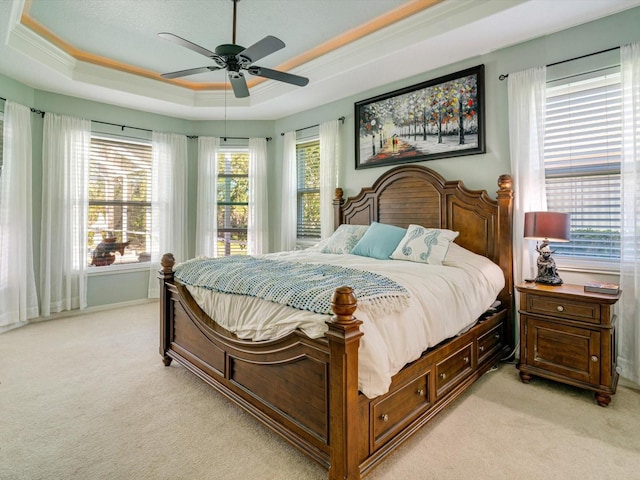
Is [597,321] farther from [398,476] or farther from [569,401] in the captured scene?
[398,476]

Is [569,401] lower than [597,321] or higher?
lower

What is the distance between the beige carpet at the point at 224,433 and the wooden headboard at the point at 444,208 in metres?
1.01

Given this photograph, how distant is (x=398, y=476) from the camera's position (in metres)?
1.62

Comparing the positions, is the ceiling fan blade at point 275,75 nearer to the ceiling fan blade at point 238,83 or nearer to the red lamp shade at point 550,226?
the ceiling fan blade at point 238,83

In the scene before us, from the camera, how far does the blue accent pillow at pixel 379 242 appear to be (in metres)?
3.15

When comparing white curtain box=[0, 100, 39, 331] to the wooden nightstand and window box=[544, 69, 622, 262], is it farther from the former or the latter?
window box=[544, 69, 622, 262]

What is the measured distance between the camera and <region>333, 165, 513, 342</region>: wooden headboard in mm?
2968

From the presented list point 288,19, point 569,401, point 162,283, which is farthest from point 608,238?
point 162,283

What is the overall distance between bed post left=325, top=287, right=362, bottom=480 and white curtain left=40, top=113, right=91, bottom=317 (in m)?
4.15

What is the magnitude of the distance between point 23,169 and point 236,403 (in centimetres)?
373

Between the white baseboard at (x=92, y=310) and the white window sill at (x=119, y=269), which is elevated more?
the white window sill at (x=119, y=269)

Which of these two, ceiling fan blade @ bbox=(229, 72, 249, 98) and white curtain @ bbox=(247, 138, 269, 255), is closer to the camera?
ceiling fan blade @ bbox=(229, 72, 249, 98)

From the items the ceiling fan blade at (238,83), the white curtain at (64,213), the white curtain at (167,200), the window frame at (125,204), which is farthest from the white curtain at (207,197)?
the ceiling fan blade at (238,83)

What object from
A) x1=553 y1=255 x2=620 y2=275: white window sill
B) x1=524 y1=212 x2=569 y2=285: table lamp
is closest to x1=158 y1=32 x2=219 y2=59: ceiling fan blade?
x1=524 y1=212 x2=569 y2=285: table lamp
